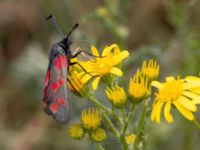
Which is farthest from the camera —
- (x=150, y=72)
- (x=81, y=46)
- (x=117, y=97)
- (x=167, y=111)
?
(x=81, y=46)

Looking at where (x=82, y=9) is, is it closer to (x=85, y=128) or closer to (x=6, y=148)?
(x=6, y=148)

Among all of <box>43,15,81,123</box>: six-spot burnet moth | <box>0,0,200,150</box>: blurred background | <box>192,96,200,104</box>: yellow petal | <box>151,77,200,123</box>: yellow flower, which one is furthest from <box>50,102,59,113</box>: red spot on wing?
<box>0,0,200,150</box>: blurred background

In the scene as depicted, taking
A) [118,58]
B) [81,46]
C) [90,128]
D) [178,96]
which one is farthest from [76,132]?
[81,46]

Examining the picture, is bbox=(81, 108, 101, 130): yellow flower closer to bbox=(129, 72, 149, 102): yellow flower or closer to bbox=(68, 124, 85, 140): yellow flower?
bbox=(68, 124, 85, 140): yellow flower

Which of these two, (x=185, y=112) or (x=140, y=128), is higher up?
(x=185, y=112)

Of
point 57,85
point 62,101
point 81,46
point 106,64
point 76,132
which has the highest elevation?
point 81,46

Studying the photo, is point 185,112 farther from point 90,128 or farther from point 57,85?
point 57,85

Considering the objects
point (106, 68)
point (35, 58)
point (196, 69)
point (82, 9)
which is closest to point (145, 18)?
point (82, 9)
